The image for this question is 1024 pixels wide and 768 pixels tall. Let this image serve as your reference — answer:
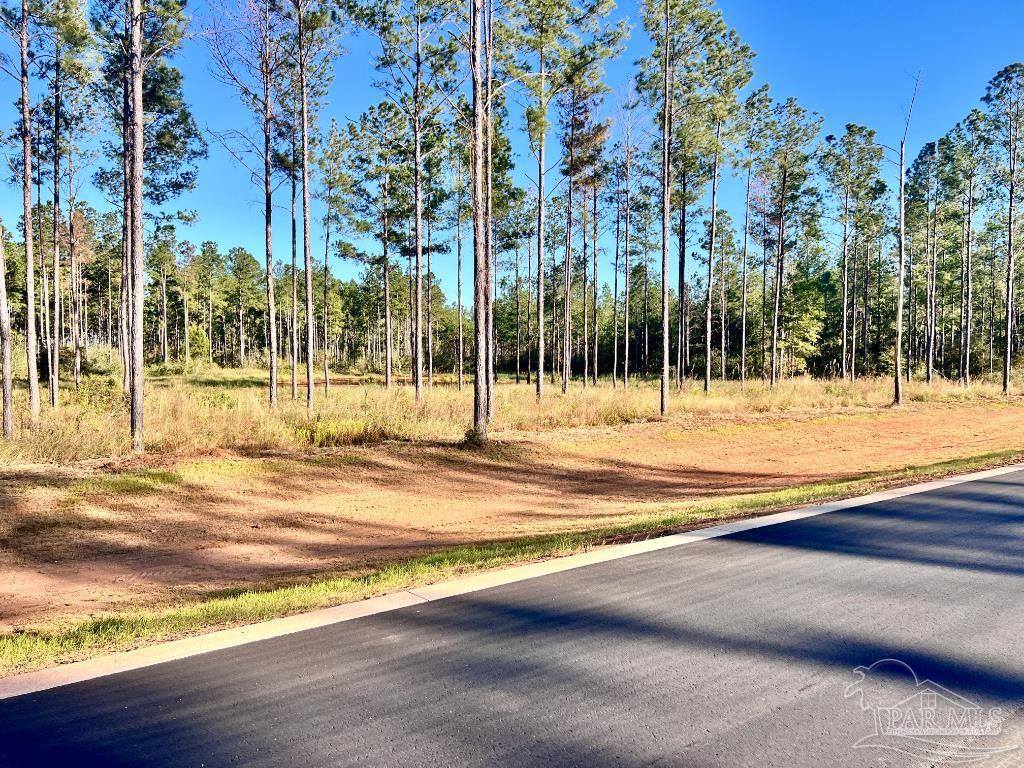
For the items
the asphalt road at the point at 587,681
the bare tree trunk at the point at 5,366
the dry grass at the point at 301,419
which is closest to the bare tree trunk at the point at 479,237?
the dry grass at the point at 301,419

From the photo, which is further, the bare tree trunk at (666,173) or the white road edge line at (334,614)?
the bare tree trunk at (666,173)

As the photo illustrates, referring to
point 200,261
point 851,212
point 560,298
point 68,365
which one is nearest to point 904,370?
point 851,212

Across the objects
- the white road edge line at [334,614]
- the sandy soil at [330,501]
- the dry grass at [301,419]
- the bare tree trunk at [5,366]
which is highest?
the bare tree trunk at [5,366]

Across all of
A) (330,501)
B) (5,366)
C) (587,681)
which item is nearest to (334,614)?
(587,681)

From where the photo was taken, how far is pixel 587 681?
2672 millimetres

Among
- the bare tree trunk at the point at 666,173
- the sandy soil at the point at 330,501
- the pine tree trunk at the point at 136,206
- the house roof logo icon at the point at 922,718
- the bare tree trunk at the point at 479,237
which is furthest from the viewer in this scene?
the bare tree trunk at the point at 666,173

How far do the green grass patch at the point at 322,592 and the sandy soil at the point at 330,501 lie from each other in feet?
2.02

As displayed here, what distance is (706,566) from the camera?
14.3 feet

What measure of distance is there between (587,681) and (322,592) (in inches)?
101

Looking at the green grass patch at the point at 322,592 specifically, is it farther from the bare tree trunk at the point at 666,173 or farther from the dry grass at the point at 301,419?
the bare tree trunk at the point at 666,173

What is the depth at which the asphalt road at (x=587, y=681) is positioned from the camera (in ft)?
7.20

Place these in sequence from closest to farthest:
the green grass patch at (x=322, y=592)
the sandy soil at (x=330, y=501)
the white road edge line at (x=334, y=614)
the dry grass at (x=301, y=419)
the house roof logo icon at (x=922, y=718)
A: the house roof logo icon at (x=922, y=718) → the white road edge line at (x=334, y=614) → the green grass patch at (x=322, y=592) → the sandy soil at (x=330, y=501) → the dry grass at (x=301, y=419)

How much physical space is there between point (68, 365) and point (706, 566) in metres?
41.3

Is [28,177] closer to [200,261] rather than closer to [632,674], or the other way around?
[632,674]
